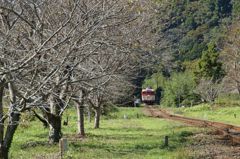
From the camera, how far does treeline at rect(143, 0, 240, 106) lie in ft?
229

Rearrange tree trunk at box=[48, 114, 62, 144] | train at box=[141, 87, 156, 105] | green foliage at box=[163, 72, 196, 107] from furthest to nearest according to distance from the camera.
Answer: green foliage at box=[163, 72, 196, 107]
train at box=[141, 87, 156, 105]
tree trunk at box=[48, 114, 62, 144]

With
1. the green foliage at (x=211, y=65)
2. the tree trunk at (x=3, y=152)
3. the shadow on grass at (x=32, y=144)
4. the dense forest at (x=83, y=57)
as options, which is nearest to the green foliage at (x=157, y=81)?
the dense forest at (x=83, y=57)

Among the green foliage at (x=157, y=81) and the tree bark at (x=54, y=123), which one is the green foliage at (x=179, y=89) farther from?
the tree bark at (x=54, y=123)

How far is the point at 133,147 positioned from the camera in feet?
69.5

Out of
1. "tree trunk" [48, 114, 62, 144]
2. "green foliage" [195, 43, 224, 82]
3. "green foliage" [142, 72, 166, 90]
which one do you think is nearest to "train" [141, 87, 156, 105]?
"green foliage" [195, 43, 224, 82]

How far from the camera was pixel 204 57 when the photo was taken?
3295 inches

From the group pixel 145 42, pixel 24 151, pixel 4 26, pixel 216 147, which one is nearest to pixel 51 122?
pixel 24 151

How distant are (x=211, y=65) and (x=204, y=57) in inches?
75.1

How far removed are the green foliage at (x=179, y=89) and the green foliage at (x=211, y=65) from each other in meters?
6.72

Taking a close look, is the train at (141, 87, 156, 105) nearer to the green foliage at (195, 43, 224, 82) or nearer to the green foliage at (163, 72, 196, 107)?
the green foliage at (163, 72, 196, 107)

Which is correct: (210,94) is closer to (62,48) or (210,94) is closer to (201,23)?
(201,23)

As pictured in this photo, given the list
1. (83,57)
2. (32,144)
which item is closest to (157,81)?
(32,144)

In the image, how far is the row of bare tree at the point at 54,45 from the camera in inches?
354

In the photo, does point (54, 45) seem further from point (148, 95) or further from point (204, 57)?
point (148, 95)
